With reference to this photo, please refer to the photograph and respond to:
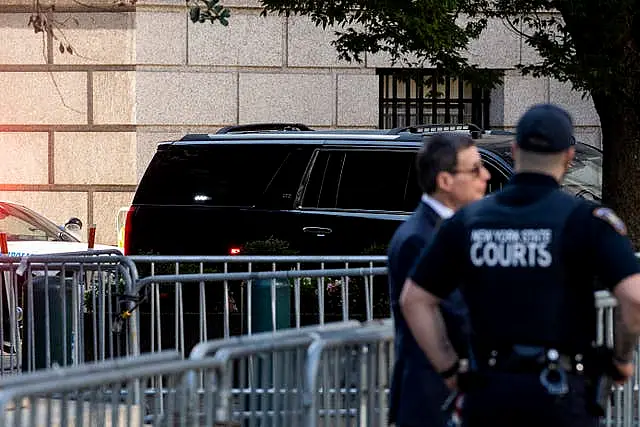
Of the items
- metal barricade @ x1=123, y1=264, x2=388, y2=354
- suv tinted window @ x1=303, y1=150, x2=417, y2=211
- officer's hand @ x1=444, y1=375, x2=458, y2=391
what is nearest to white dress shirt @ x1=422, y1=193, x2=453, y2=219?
officer's hand @ x1=444, y1=375, x2=458, y2=391

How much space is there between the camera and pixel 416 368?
18.0 ft

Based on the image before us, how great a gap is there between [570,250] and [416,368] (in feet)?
3.02

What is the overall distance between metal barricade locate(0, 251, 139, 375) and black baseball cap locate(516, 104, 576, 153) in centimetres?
510

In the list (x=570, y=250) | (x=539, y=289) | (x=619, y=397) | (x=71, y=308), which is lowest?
(x=619, y=397)

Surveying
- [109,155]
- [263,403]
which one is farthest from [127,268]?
[109,155]

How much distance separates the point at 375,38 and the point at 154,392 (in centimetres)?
833

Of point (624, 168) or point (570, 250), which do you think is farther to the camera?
point (624, 168)

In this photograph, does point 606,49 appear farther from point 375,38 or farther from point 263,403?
point 263,403

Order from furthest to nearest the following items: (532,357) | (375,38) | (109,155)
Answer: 1. (109,155)
2. (375,38)
3. (532,357)

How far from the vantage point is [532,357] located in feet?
15.6

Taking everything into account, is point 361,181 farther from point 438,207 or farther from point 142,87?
point 142,87

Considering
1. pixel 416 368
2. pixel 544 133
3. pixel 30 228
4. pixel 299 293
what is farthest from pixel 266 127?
pixel 544 133

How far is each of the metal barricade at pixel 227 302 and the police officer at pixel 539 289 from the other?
14.1 feet

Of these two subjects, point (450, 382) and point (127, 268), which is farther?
point (127, 268)
